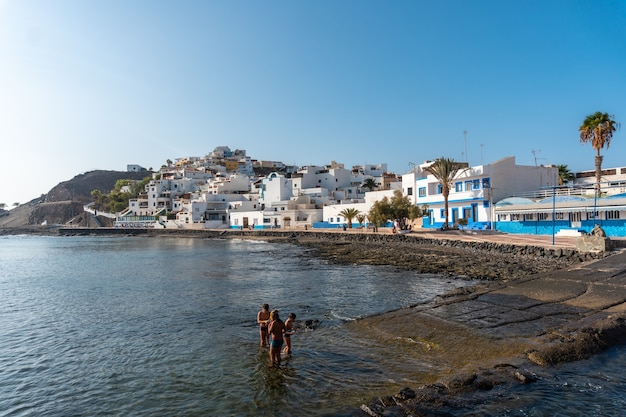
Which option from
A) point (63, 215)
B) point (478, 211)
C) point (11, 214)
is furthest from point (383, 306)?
point (11, 214)

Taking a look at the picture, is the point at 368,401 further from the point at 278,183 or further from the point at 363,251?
the point at 278,183

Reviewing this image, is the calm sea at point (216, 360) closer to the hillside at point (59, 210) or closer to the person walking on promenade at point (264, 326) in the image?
the person walking on promenade at point (264, 326)

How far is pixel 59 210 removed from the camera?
156125mm

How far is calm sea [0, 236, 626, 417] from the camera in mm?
8617

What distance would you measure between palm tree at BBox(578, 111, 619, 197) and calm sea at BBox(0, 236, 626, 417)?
93.9ft

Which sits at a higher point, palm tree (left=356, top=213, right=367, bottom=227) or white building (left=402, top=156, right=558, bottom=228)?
white building (left=402, top=156, right=558, bottom=228)

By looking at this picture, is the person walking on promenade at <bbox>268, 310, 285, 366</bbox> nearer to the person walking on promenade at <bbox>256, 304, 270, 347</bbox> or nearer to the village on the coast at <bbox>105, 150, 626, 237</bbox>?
the person walking on promenade at <bbox>256, 304, 270, 347</bbox>

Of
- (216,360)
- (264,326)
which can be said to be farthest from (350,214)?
(216,360)

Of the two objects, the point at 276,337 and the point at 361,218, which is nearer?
the point at 276,337

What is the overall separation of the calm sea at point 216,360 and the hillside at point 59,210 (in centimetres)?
12096

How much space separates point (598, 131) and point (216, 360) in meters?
44.4

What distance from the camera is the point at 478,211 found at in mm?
48281

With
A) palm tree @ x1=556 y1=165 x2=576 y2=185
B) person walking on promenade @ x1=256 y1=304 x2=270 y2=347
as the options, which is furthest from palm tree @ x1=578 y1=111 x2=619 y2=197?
person walking on promenade @ x1=256 y1=304 x2=270 y2=347

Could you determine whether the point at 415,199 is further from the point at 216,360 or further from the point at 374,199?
the point at 216,360
